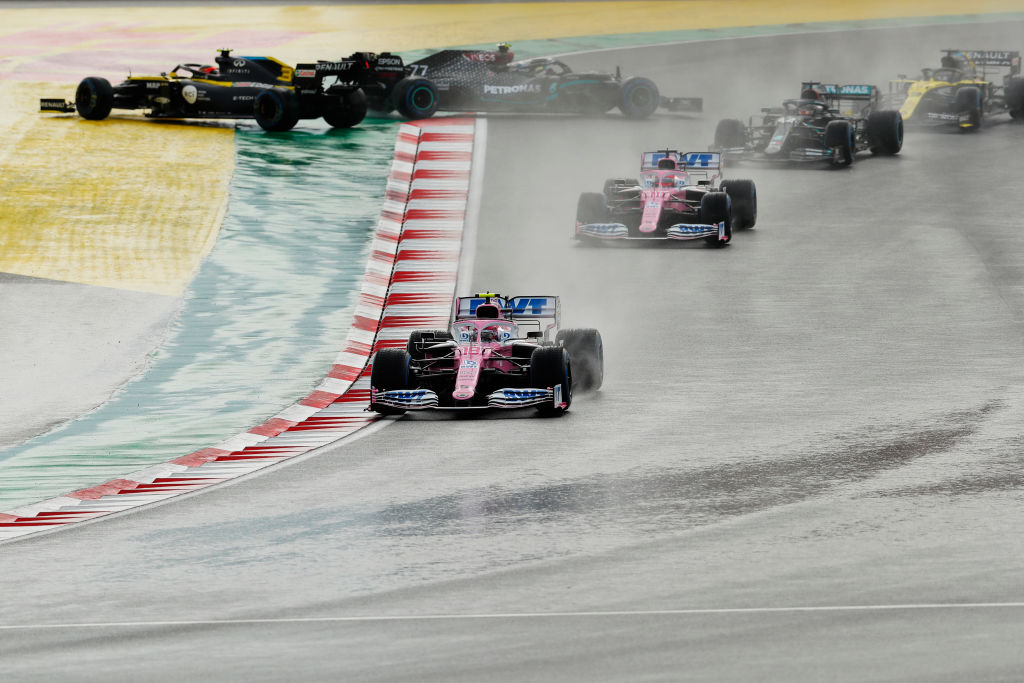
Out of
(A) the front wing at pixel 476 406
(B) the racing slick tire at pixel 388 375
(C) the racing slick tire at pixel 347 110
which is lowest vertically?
(A) the front wing at pixel 476 406

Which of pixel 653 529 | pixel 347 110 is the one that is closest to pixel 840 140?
pixel 347 110

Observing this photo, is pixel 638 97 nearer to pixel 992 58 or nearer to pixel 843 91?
pixel 843 91

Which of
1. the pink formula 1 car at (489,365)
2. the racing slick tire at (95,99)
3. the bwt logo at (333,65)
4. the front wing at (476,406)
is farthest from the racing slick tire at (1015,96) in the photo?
the front wing at (476,406)

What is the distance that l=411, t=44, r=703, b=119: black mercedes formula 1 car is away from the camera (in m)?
32.4

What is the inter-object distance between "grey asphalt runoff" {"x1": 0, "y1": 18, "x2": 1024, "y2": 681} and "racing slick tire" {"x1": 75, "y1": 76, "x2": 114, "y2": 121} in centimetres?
1288

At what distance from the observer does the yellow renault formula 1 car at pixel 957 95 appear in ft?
108

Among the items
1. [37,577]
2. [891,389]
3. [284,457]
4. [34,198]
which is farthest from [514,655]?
[34,198]

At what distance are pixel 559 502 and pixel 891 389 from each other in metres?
5.09

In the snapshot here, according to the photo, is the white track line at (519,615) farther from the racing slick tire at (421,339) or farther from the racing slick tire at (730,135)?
the racing slick tire at (730,135)

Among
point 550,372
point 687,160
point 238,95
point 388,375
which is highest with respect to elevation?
point 238,95

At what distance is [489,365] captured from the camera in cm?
1532

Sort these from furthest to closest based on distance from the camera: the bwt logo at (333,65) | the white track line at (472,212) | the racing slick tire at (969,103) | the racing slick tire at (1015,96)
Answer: the racing slick tire at (1015,96)
the racing slick tire at (969,103)
the bwt logo at (333,65)
the white track line at (472,212)

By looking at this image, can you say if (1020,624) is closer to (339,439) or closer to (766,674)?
(766,674)

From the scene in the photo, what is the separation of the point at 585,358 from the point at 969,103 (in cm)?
2000
